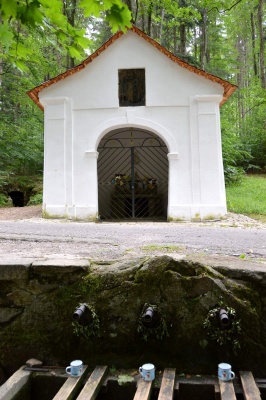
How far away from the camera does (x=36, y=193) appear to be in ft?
51.3

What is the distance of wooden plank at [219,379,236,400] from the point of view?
9.62ft

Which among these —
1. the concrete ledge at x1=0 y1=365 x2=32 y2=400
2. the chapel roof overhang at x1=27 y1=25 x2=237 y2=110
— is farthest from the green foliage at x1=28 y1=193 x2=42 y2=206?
the concrete ledge at x1=0 y1=365 x2=32 y2=400

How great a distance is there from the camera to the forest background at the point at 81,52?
2.65 metres

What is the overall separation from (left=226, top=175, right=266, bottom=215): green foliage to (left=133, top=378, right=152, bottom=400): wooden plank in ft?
28.4

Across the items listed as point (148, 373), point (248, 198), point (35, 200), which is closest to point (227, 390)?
point (148, 373)

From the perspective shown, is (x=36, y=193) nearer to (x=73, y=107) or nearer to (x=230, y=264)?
(x=73, y=107)

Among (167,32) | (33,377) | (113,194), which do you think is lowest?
(33,377)

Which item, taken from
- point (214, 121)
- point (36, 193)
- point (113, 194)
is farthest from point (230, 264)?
point (36, 193)

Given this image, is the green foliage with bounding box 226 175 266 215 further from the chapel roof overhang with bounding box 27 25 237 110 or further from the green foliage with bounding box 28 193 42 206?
the green foliage with bounding box 28 193 42 206

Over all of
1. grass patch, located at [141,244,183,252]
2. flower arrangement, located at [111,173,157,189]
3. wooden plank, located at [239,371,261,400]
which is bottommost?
wooden plank, located at [239,371,261,400]

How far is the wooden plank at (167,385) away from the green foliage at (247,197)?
841 centimetres

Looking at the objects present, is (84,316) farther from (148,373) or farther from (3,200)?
(3,200)

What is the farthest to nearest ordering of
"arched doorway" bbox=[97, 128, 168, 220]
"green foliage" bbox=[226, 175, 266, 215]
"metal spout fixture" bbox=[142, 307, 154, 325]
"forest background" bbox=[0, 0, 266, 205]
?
"arched doorway" bbox=[97, 128, 168, 220], "green foliage" bbox=[226, 175, 266, 215], "metal spout fixture" bbox=[142, 307, 154, 325], "forest background" bbox=[0, 0, 266, 205]

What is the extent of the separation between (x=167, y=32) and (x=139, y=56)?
51.3ft
